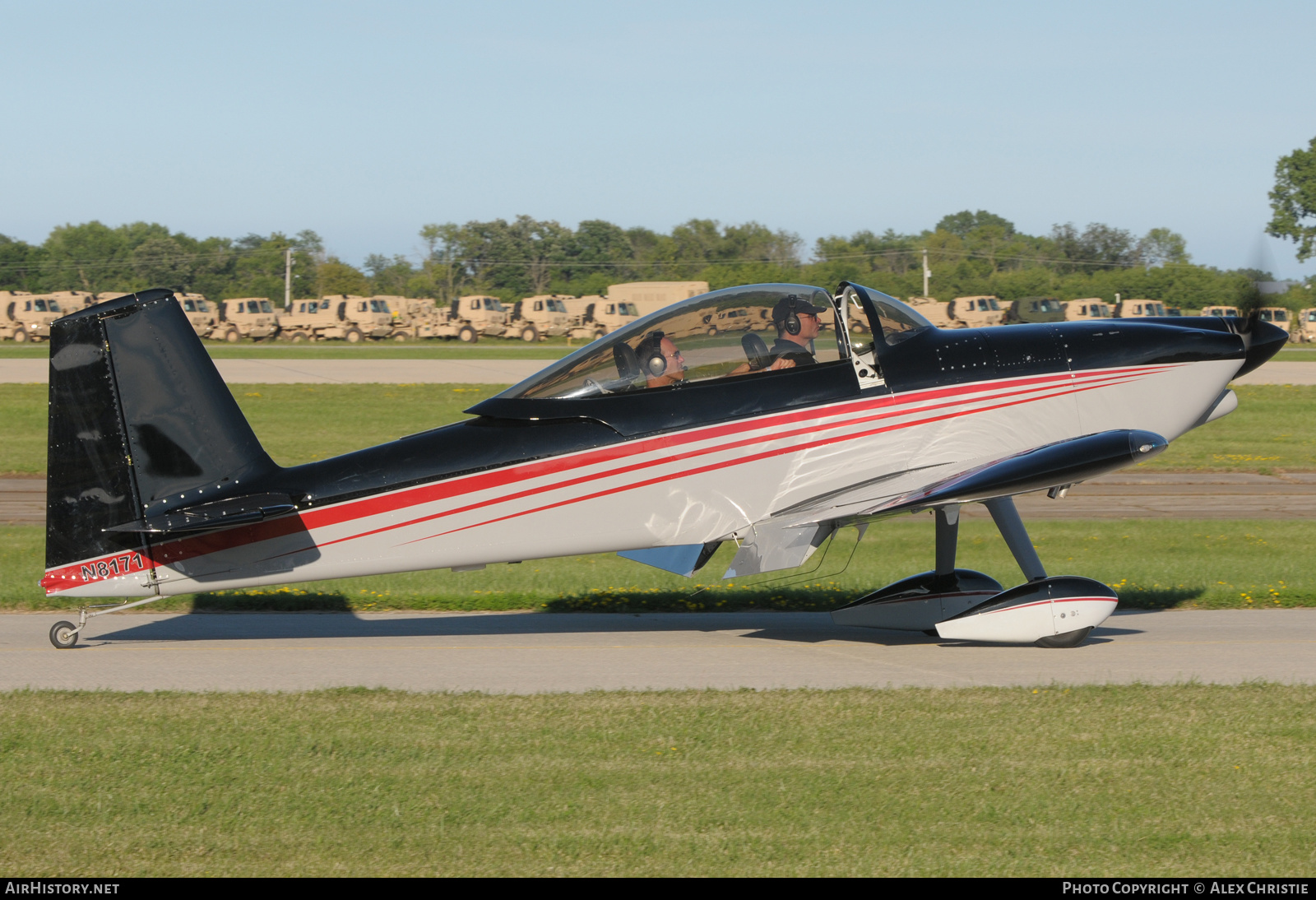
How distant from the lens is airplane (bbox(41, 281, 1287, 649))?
7707 mm

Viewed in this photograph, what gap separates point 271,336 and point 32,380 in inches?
1081

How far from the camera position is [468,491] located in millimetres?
7926

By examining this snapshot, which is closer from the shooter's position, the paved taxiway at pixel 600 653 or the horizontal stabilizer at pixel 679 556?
the paved taxiway at pixel 600 653

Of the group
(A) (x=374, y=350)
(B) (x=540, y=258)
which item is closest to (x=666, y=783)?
(A) (x=374, y=350)

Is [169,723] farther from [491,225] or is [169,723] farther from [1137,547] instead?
[491,225]

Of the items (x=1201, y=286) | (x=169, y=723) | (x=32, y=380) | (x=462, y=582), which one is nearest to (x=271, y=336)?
(x=32, y=380)

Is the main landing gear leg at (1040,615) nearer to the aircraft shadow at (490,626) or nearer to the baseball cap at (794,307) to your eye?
the aircraft shadow at (490,626)

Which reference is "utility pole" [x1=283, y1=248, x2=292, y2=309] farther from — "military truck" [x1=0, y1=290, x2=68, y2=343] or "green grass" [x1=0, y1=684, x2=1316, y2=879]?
"green grass" [x1=0, y1=684, x2=1316, y2=879]

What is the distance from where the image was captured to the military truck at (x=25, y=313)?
57781 millimetres

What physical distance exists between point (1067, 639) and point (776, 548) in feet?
7.34

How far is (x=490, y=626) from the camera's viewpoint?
9.59 meters

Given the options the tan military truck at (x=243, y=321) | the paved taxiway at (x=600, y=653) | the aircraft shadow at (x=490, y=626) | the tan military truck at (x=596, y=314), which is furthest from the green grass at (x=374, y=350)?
the paved taxiway at (x=600, y=653)

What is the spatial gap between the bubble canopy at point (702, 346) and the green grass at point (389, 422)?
44.1 ft

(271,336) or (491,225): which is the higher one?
(491,225)
